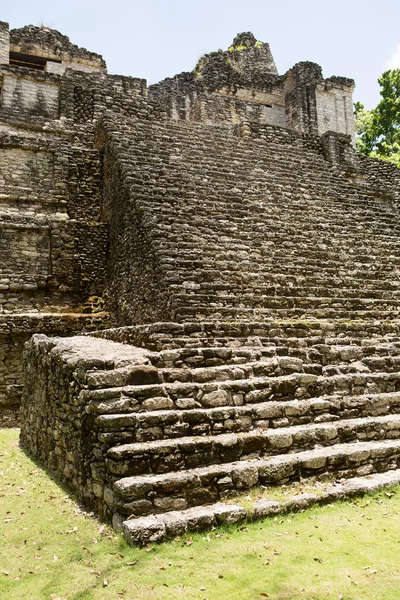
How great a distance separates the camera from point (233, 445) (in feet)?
16.0

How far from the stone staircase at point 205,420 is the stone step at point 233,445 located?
11 millimetres

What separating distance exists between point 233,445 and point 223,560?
4.31 feet

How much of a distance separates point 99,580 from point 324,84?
27100mm

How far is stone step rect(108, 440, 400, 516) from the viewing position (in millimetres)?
4195

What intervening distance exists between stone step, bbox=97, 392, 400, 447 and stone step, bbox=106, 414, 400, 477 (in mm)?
93

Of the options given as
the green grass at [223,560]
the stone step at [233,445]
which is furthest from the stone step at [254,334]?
the green grass at [223,560]

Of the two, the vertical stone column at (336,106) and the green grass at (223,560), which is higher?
the vertical stone column at (336,106)

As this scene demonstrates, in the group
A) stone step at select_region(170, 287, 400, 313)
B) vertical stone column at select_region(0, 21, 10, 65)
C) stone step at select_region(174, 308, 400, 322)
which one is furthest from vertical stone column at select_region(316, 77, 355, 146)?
stone step at select_region(174, 308, 400, 322)

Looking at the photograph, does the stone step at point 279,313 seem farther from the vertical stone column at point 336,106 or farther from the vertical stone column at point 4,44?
the vertical stone column at point 336,106

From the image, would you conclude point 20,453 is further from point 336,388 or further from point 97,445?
point 336,388

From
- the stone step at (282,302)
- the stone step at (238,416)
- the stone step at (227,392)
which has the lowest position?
the stone step at (238,416)

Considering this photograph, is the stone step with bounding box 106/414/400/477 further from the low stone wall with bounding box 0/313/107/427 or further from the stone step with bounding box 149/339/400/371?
the low stone wall with bounding box 0/313/107/427

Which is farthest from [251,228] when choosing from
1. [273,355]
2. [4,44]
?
[4,44]

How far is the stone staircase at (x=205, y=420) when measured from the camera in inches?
173
